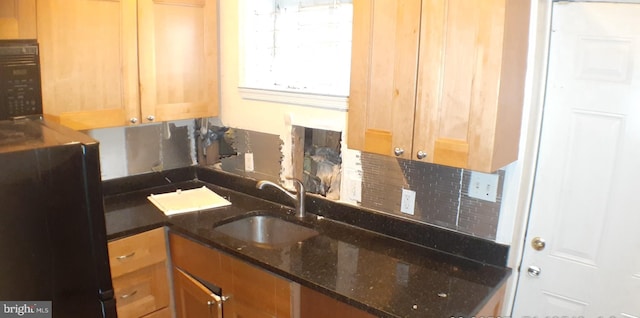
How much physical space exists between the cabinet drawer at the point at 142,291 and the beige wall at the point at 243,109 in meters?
0.79

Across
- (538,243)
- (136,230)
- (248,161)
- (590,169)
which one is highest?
(590,169)

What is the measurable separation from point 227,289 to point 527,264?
1197mm

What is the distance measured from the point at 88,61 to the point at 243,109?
0.79 m

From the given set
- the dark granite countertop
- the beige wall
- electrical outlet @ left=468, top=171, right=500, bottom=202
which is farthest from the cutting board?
electrical outlet @ left=468, top=171, right=500, bottom=202

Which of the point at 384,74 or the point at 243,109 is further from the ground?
the point at 384,74

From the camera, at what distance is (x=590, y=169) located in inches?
63.6

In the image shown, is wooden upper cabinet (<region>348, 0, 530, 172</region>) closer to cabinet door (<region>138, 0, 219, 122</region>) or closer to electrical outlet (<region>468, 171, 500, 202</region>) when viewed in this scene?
electrical outlet (<region>468, 171, 500, 202</region>)

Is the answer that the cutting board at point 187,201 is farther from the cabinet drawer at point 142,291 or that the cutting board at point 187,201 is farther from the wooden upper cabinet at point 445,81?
the wooden upper cabinet at point 445,81

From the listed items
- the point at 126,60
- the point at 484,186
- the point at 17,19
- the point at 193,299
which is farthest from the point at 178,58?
the point at 484,186

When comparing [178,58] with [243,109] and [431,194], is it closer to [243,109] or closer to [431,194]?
[243,109]

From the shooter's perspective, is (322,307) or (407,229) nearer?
(322,307)

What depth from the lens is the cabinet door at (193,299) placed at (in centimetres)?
206

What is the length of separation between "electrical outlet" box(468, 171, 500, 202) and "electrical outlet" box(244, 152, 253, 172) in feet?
4.08

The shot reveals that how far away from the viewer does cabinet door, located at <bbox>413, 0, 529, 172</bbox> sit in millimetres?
1408
